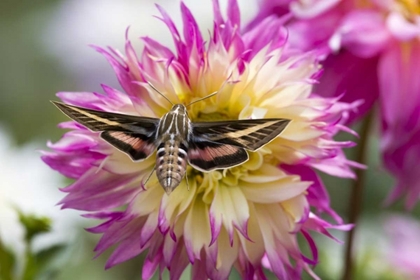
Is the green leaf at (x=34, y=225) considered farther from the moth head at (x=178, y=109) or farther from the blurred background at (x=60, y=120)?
the moth head at (x=178, y=109)

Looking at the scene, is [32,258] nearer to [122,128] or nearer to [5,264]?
[5,264]

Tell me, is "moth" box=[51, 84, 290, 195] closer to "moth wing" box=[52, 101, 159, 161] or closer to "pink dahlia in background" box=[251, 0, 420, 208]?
"moth wing" box=[52, 101, 159, 161]

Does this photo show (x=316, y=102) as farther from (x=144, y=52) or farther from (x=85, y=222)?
(x=85, y=222)

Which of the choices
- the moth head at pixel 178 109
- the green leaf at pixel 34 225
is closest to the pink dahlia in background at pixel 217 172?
the moth head at pixel 178 109

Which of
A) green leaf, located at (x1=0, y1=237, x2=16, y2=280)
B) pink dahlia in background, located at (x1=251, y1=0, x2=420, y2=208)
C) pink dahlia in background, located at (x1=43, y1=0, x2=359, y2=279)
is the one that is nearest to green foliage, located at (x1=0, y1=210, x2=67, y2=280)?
green leaf, located at (x1=0, y1=237, x2=16, y2=280)

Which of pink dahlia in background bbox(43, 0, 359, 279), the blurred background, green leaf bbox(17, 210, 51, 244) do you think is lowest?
the blurred background

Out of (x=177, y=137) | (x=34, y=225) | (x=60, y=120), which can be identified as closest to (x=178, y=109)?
(x=177, y=137)

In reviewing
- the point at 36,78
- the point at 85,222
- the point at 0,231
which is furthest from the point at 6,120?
the point at 0,231
